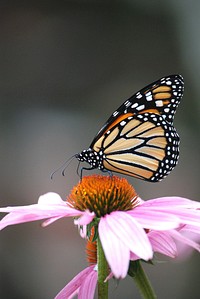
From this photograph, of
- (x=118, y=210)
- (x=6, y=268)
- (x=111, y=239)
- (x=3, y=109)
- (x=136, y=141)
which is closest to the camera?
(x=111, y=239)

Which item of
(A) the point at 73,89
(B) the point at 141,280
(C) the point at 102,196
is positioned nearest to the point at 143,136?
(C) the point at 102,196

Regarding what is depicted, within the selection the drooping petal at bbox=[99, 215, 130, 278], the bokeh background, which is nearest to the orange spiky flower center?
the drooping petal at bbox=[99, 215, 130, 278]

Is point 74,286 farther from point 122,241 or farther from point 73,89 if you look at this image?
point 73,89

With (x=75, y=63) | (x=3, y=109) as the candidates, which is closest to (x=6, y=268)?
(x=3, y=109)

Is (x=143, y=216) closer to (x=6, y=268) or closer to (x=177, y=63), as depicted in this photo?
(x=6, y=268)

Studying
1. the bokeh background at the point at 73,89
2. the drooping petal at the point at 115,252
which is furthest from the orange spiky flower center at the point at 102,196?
the bokeh background at the point at 73,89

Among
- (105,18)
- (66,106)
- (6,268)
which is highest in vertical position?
(105,18)
